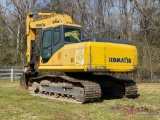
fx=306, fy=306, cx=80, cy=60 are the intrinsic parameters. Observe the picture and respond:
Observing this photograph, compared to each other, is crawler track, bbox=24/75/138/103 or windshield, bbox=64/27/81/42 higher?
windshield, bbox=64/27/81/42

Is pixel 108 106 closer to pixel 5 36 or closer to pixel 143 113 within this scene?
pixel 143 113

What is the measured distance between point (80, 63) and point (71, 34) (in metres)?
1.85

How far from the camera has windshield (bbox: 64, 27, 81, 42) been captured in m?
11.1

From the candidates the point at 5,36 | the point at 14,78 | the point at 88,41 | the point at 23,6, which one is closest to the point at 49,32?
the point at 88,41

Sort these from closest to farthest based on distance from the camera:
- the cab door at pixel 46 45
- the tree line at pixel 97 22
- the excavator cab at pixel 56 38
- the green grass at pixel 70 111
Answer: the green grass at pixel 70 111 < the excavator cab at pixel 56 38 < the cab door at pixel 46 45 < the tree line at pixel 97 22

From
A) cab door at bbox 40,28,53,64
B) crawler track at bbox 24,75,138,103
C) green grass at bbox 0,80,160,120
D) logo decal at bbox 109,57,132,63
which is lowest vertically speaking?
green grass at bbox 0,80,160,120

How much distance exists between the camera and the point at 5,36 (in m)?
31.2

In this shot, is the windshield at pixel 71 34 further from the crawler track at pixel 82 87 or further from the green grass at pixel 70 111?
the green grass at pixel 70 111

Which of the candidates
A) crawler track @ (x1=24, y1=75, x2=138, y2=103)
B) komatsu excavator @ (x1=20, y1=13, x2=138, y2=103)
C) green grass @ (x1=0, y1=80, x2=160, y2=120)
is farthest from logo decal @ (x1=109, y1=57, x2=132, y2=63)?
green grass @ (x1=0, y1=80, x2=160, y2=120)

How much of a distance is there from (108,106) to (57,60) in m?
2.77

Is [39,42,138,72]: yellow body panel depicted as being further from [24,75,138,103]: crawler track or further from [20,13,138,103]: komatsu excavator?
[24,75,138,103]: crawler track

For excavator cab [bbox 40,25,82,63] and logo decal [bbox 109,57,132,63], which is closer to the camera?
logo decal [bbox 109,57,132,63]

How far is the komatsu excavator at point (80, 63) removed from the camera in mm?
9828

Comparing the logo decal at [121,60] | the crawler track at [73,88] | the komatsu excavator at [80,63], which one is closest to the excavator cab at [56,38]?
the komatsu excavator at [80,63]
